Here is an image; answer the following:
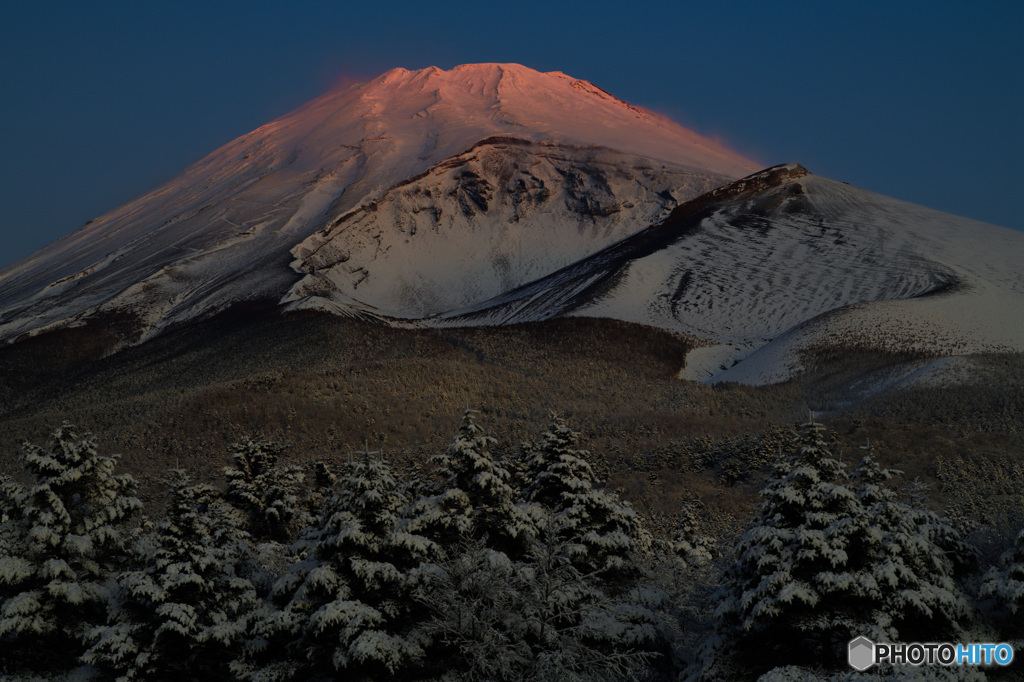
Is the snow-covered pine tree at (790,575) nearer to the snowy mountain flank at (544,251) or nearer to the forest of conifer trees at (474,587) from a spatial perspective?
the forest of conifer trees at (474,587)

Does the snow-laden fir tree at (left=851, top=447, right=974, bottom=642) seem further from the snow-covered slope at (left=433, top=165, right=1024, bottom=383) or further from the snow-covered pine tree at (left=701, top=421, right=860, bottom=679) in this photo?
the snow-covered slope at (left=433, top=165, right=1024, bottom=383)

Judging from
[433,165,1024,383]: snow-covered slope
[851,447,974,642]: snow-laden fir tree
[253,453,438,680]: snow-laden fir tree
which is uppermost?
[253,453,438,680]: snow-laden fir tree

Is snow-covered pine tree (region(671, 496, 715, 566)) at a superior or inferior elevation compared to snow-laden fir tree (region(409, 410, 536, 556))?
inferior

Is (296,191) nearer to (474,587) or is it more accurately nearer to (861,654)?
(474,587)

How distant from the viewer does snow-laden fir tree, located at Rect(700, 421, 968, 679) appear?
1191 cm

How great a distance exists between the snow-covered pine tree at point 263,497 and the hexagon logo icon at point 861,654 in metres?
18.8

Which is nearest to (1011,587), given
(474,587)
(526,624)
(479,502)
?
(526,624)

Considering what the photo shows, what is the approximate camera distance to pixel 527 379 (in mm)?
54906

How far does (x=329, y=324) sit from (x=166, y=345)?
17509 millimetres

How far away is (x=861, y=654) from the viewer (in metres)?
11.8

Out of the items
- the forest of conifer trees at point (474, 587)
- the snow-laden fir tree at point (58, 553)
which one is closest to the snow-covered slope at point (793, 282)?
the forest of conifer trees at point (474, 587)

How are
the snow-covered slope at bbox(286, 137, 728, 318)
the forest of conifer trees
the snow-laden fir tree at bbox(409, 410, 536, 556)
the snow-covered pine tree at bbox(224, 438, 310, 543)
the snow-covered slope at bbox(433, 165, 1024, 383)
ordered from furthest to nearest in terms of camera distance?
the snow-covered slope at bbox(286, 137, 728, 318)
the snow-covered slope at bbox(433, 165, 1024, 383)
the snow-covered pine tree at bbox(224, 438, 310, 543)
the snow-laden fir tree at bbox(409, 410, 536, 556)
the forest of conifer trees

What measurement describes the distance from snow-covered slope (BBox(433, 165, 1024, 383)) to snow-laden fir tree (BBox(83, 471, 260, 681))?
47.4 meters

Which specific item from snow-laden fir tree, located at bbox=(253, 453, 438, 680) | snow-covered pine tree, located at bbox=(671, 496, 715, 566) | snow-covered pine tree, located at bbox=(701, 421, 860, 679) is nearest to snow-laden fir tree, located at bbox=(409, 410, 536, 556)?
snow-laden fir tree, located at bbox=(253, 453, 438, 680)
